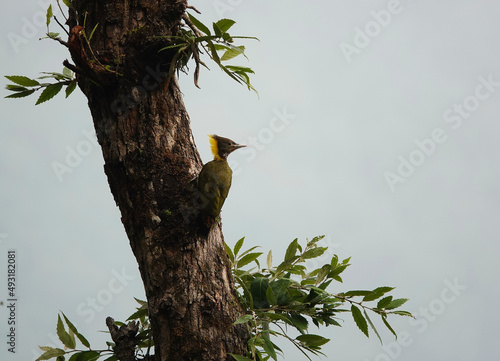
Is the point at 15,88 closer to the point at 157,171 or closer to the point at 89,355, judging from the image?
the point at 157,171

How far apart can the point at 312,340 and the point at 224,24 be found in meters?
1.19

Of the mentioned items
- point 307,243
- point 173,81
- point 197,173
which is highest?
point 173,81

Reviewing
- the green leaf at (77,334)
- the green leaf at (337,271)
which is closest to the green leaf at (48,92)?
the green leaf at (77,334)

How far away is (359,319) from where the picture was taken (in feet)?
6.73

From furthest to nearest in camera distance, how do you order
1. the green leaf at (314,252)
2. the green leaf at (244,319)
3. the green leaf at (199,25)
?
1. the green leaf at (314,252)
2. the green leaf at (199,25)
3. the green leaf at (244,319)

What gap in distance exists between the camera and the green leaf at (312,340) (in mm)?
1990

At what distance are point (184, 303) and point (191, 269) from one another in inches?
4.5

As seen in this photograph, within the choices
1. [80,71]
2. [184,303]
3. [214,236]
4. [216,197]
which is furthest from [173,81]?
[184,303]

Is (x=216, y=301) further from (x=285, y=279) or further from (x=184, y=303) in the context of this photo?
(x=285, y=279)

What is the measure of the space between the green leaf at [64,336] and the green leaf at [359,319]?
1.10 m

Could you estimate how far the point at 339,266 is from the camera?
216cm

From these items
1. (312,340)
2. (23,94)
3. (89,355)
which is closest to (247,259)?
(312,340)

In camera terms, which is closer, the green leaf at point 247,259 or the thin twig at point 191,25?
the thin twig at point 191,25

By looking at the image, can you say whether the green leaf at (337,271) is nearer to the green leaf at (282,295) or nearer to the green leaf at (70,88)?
the green leaf at (282,295)
